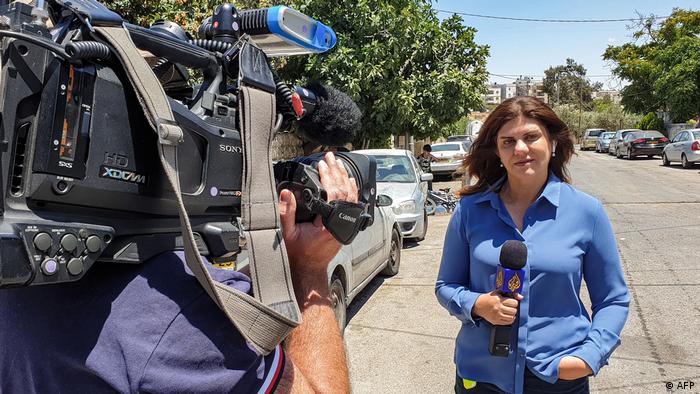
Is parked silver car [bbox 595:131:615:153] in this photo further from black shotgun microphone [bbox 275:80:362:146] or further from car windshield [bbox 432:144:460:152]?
black shotgun microphone [bbox 275:80:362:146]

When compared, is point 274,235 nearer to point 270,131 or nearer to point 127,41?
point 270,131

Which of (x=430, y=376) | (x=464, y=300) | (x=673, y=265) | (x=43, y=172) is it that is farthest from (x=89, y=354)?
(x=673, y=265)

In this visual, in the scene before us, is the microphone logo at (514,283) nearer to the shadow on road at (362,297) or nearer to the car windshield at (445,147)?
the shadow on road at (362,297)

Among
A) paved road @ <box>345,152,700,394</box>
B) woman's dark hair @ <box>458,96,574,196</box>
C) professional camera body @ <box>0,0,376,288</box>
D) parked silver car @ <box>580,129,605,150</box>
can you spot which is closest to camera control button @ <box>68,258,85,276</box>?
professional camera body @ <box>0,0,376,288</box>

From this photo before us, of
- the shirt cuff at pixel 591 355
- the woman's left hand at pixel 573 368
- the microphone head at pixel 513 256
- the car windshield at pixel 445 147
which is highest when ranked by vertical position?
the microphone head at pixel 513 256

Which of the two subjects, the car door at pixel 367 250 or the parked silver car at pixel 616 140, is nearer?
the car door at pixel 367 250

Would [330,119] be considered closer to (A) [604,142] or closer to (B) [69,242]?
(B) [69,242]

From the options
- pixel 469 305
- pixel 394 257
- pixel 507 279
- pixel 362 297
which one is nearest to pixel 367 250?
pixel 362 297

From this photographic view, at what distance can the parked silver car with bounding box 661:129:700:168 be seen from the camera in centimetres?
1903

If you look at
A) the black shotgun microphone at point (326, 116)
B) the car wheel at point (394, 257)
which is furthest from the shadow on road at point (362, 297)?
the black shotgun microphone at point (326, 116)

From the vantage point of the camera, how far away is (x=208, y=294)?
0.92 metres

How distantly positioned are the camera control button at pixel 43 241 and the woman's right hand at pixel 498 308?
1.71 m

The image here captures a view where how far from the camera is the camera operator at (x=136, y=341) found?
866 millimetres

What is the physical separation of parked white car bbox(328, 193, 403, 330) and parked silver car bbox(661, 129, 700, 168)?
54.0 feet
